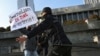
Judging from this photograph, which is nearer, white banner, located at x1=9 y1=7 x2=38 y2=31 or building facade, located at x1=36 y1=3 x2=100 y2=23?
white banner, located at x1=9 y1=7 x2=38 y2=31

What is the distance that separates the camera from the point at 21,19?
9906 mm

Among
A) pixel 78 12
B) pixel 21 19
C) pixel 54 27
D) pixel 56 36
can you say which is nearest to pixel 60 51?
pixel 56 36

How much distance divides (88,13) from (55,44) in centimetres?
3559

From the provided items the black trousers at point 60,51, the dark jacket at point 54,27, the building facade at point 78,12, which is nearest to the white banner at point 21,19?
the dark jacket at point 54,27

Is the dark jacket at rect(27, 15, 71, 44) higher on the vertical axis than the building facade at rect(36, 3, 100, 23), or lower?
higher

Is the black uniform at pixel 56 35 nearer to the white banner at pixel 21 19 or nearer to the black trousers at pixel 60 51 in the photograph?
the black trousers at pixel 60 51

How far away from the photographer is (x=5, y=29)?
40.8m

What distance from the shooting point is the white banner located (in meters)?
9.80

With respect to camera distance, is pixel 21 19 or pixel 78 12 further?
pixel 78 12

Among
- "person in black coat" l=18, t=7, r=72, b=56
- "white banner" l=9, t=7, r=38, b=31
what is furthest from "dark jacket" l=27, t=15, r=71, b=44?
"white banner" l=9, t=7, r=38, b=31

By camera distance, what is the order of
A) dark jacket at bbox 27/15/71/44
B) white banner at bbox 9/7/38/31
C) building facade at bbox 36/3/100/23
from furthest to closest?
building facade at bbox 36/3/100/23, white banner at bbox 9/7/38/31, dark jacket at bbox 27/15/71/44

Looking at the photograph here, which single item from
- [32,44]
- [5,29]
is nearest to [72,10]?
[5,29]

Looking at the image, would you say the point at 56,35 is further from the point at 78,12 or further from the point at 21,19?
the point at 78,12

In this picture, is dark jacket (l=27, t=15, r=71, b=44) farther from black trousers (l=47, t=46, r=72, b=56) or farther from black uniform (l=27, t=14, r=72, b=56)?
black trousers (l=47, t=46, r=72, b=56)
